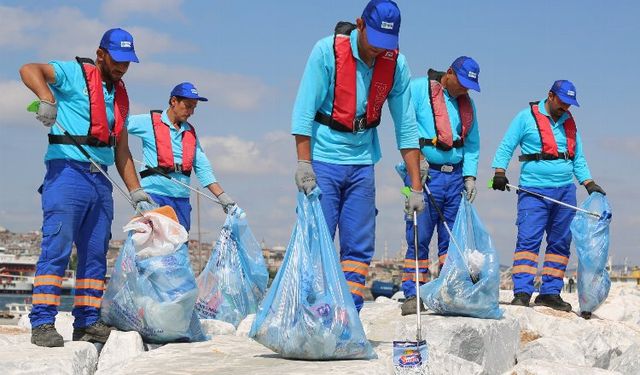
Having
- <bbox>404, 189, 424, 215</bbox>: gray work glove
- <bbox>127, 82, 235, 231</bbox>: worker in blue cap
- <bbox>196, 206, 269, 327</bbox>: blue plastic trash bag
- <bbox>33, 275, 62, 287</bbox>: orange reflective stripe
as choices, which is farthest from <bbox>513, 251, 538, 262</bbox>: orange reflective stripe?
<bbox>33, 275, 62, 287</bbox>: orange reflective stripe

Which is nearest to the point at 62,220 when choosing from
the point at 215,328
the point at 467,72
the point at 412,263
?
the point at 215,328

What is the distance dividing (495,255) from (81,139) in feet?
9.42

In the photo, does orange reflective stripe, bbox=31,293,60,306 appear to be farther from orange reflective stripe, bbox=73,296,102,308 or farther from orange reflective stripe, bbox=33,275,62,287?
orange reflective stripe, bbox=73,296,102,308

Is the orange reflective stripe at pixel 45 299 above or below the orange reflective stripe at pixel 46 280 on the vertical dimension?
below

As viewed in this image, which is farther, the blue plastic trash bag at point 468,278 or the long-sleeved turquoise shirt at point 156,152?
the long-sleeved turquoise shirt at point 156,152

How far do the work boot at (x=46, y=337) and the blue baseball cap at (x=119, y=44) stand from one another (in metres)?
1.45

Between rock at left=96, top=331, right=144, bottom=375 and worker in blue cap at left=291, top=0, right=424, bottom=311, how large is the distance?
1.25m

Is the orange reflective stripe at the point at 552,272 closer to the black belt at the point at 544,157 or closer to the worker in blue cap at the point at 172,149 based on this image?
the black belt at the point at 544,157

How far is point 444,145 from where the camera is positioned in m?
6.76

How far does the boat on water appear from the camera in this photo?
9825cm

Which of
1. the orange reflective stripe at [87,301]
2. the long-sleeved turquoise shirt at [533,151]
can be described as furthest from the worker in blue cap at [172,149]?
the long-sleeved turquoise shirt at [533,151]

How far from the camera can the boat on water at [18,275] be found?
98.2m

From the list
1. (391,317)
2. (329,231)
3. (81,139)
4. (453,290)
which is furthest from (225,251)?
(329,231)

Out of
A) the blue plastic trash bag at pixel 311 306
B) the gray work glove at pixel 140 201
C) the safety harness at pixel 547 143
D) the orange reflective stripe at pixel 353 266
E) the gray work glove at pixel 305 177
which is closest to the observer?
the blue plastic trash bag at pixel 311 306
